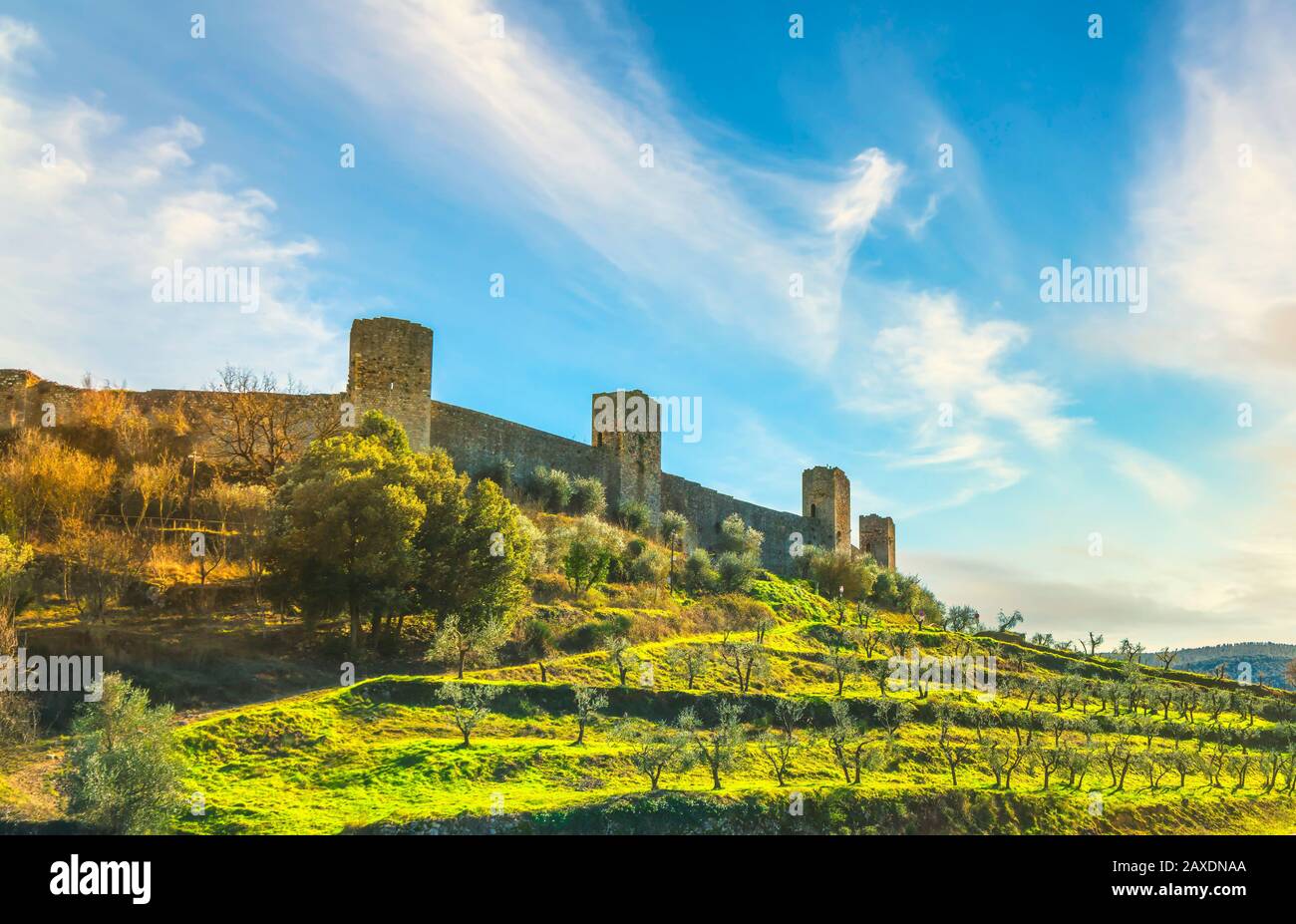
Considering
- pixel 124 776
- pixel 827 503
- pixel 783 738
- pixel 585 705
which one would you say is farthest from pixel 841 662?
pixel 827 503

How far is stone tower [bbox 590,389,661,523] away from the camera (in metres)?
41.7

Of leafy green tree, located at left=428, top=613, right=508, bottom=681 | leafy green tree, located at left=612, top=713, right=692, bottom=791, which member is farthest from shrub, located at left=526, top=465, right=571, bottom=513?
leafy green tree, located at left=612, top=713, right=692, bottom=791

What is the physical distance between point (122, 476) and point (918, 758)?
71.5 ft

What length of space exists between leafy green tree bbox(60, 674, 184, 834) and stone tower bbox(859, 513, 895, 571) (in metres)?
49.5

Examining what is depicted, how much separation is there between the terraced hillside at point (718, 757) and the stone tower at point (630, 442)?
13.4m

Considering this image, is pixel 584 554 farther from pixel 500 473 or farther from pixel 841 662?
pixel 841 662

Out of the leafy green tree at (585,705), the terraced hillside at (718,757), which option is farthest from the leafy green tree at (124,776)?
the leafy green tree at (585,705)

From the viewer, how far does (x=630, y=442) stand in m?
42.3

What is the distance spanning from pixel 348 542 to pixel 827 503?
34.3 meters

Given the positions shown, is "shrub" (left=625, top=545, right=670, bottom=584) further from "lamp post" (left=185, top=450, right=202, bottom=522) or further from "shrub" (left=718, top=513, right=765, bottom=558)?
"lamp post" (left=185, top=450, right=202, bottom=522)
